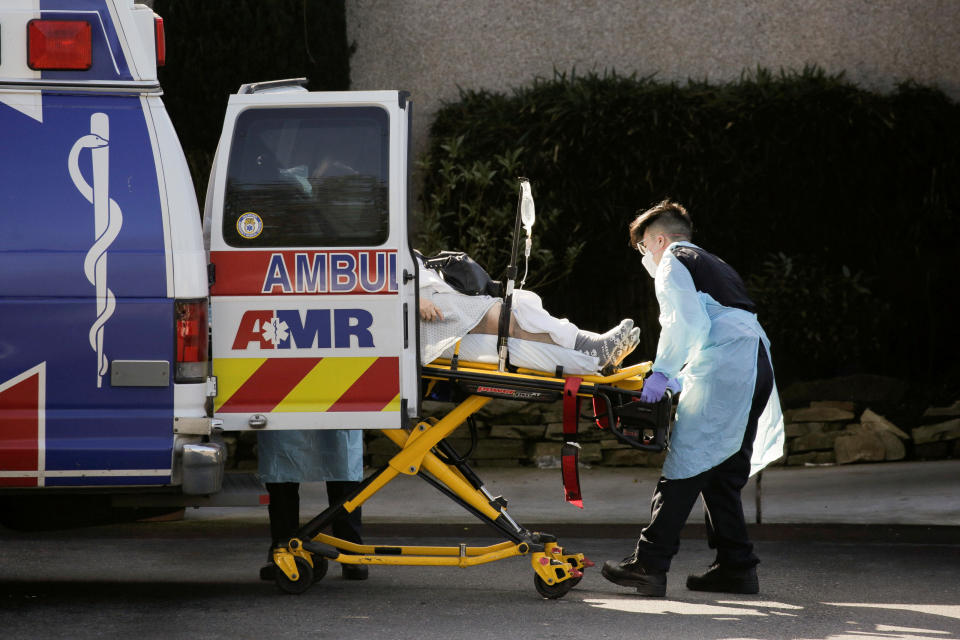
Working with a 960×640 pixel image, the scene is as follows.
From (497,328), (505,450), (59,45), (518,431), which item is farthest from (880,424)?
(59,45)

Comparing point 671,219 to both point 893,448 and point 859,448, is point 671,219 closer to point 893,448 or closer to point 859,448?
point 859,448

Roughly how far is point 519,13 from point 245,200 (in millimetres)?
5348

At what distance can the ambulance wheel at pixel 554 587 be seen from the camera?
5.48 m

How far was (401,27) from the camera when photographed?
33.1 feet

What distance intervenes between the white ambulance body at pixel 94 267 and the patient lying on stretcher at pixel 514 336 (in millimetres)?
995

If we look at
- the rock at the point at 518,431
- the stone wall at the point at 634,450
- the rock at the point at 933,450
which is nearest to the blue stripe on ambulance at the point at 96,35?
the stone wall at the point at 634,450

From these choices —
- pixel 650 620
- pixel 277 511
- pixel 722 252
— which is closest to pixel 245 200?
pixel 277 511

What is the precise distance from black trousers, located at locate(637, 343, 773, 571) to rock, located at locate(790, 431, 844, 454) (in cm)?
341

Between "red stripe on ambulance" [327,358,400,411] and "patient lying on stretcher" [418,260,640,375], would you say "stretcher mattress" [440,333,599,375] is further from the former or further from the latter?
"red stripe on ambulance" [327,358,400,411]

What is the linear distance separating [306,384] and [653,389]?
1452mm

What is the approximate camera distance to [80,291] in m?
4.86

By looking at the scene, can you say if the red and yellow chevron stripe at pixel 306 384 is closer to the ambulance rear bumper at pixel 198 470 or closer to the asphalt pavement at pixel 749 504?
the ambulance rear bumper at pixel 198 470

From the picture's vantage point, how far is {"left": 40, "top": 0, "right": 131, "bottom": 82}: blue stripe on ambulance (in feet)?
16.2

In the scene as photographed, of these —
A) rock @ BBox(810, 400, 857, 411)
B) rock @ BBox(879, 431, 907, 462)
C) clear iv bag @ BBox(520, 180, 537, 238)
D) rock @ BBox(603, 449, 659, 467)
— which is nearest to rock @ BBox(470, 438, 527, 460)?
rock @ BBox(603, 449, 659, 467)
